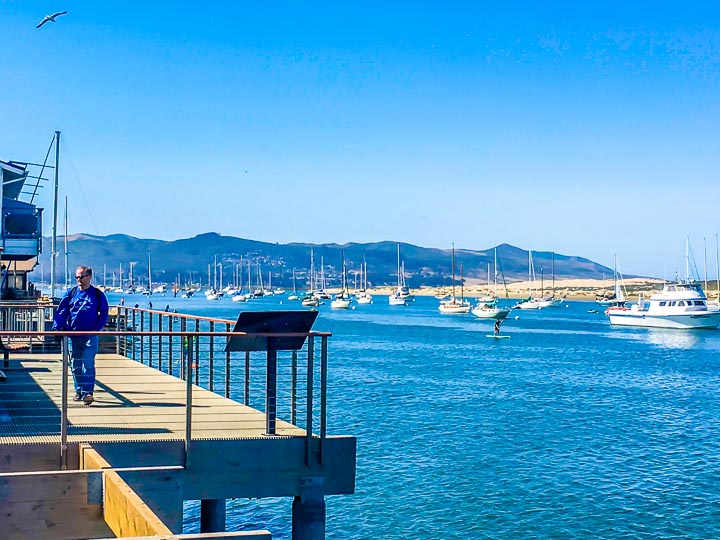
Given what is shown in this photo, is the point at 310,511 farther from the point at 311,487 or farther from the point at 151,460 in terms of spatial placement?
the point at 151,460

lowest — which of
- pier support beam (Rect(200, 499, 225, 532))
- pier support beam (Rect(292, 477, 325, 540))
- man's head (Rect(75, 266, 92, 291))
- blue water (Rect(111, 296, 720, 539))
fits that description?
blue water (Rect(111, 296, 720, 539))

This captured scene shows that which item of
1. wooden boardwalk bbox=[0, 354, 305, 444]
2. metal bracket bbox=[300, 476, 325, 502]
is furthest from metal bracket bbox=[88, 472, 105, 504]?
metal bracket bbox=[300, 476, 325, 502]

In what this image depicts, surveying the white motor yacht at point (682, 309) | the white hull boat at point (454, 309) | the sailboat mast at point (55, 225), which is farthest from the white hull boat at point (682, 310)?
the sailboat mast at point (55, 225)

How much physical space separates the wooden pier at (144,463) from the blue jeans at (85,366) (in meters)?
0.28

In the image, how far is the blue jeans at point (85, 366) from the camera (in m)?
12.0

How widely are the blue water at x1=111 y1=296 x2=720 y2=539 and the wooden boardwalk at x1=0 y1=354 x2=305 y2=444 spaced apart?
4.72 metres

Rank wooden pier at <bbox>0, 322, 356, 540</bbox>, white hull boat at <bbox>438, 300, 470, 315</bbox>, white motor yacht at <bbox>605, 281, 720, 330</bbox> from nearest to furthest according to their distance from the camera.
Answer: wooden pier at <bbox>0, 322, 356, 540</bbox> → white motor yacht at <bbox>605, 281, 720, 330</bbox> → white hull boat at <bbox>438, 300, 470, 315</bbox>

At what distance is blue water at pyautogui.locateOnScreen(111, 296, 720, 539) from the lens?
60.8ft

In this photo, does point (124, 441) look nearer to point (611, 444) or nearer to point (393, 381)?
point (611, 444)

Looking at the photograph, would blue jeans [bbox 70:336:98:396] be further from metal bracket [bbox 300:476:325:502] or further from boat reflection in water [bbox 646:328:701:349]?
boat reflection in water [bbox 646:328:701:349]

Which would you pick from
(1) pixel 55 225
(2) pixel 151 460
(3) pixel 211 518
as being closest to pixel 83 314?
(3) pixel 211 518

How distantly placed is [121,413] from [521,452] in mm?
16886

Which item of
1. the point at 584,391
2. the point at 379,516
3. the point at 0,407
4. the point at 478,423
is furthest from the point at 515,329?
the point at 0,407

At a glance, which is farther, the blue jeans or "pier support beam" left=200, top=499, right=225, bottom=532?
"pier support beam" left=200, top=499, right=225, bottom=532
